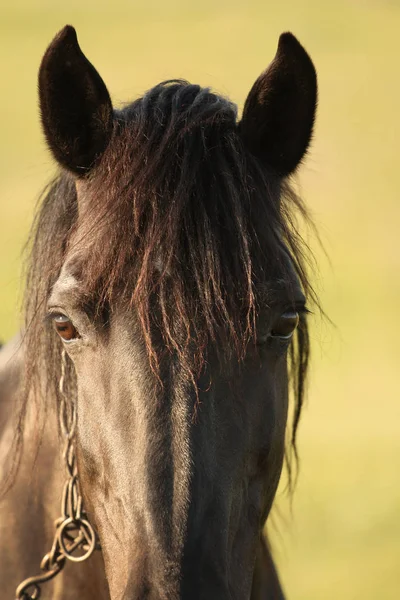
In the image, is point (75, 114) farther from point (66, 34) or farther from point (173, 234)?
point (173, 234)

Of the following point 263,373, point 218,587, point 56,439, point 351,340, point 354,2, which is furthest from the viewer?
point 354,2

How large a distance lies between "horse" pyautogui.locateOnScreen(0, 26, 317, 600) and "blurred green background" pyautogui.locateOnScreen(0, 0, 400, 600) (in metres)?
0.57

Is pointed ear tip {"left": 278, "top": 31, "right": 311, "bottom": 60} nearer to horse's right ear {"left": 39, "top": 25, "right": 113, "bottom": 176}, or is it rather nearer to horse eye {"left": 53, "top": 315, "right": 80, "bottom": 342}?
horse's right ear {"left": 39, "top": 25, "right": 113, "bottom": 176}

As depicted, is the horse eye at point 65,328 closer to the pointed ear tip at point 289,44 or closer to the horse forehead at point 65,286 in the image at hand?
the horse forehead at point 65,286

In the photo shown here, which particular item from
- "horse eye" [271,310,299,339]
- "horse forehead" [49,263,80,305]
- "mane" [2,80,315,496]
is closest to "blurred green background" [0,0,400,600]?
"mane" [2,80,315,496]

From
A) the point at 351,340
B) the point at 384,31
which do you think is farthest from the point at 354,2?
the point at 351,340

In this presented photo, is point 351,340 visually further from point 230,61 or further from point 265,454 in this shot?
point 230,61

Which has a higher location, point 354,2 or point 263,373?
point 354,2

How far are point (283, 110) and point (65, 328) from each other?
0.91 m

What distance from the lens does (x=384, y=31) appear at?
3077cm

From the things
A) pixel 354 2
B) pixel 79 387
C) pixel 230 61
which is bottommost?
pixel 79 387

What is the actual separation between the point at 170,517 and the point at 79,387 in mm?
531

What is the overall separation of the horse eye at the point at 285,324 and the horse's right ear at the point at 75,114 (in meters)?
0.71

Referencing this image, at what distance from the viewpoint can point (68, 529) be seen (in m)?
2.74
